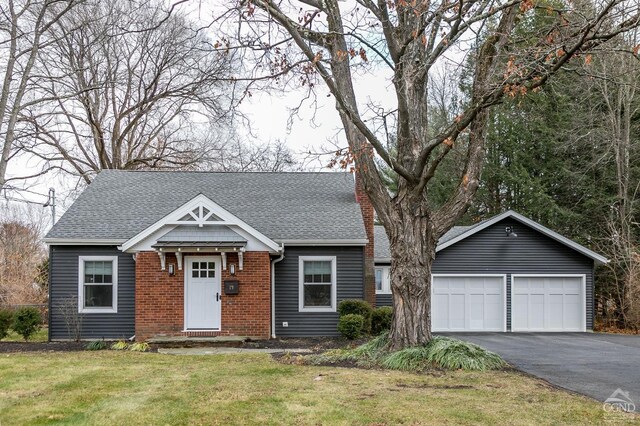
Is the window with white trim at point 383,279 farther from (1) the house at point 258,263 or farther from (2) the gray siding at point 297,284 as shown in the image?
(2) the gray siding at point 297,284

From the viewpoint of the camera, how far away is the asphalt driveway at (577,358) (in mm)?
9445

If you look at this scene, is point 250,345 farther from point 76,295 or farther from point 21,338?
point 21,338

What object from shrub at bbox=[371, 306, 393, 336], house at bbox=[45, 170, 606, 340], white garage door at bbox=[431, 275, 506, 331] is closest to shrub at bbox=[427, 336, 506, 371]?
shrub at bbox=[371, 306, 393, 336]

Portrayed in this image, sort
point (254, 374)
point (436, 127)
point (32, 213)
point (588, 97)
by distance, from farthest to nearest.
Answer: point (32, 213)
point (436, 127)
point (588, 97)
point (254, 374)

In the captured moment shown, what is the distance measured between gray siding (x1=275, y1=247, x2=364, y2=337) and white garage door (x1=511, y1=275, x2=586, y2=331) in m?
6.43

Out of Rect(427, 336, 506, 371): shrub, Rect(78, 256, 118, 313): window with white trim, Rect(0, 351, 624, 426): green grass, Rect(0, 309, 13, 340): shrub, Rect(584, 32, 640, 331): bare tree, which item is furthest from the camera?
Rect(584, 32, 640, 331): bare tree

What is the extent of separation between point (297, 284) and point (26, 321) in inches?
286

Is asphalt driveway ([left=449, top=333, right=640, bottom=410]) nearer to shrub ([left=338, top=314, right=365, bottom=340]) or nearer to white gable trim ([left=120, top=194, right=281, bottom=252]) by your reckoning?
shrub ([left=338, top=314, right=365, bottom=340])

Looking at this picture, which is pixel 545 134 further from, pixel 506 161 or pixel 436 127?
pixel 436 127

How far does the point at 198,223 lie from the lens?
16.0m

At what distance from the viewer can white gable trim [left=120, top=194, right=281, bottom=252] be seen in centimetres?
1575

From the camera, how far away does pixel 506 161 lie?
1129 inches

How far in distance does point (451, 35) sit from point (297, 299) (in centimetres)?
912

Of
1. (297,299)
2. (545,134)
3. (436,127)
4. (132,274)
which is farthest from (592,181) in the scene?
(132,274)
